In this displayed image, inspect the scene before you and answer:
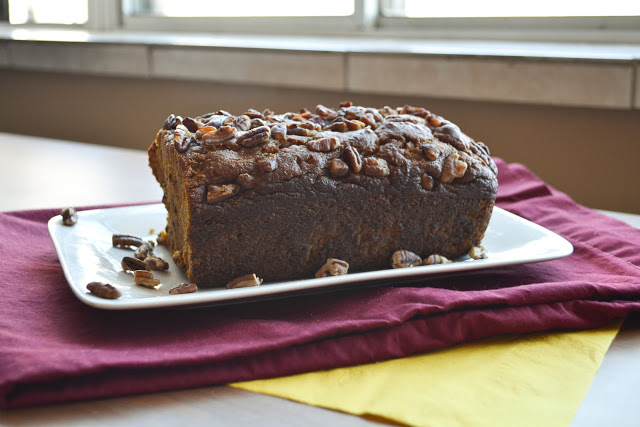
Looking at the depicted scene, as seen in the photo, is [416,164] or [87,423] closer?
[87,423]

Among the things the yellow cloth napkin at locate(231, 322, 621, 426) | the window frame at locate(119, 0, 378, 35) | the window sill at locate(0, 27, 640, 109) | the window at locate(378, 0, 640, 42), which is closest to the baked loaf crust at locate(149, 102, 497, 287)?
the yellow cloth napkin at locate(231, 322, 621, 426)

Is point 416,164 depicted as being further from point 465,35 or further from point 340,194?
point 465,35

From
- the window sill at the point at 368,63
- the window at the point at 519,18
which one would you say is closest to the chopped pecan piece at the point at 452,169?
the window sill at the point at 368,63

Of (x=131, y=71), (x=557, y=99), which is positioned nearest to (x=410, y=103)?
(x=557, y=99)

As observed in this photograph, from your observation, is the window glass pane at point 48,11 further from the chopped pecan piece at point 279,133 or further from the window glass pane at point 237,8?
the chopped pecan piece at point 279,133

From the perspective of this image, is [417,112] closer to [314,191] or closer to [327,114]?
[327,114]

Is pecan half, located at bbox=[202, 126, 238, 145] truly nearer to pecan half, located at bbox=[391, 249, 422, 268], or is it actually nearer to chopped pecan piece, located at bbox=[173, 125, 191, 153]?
chopped pecan piece, located at bbox=[173, 125, 191, 153]

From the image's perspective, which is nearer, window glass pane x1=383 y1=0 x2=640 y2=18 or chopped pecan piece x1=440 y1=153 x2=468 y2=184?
chopped pecan piece x1=440 y1=153 x2=468 y2=184
